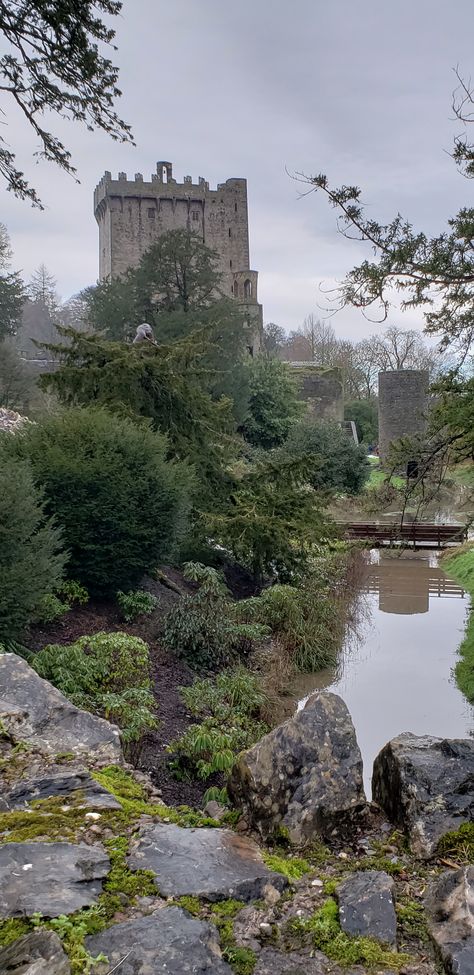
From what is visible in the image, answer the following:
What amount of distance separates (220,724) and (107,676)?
48.2 inches

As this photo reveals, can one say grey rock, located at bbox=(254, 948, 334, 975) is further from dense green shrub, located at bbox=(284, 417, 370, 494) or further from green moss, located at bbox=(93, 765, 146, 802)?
dense green shrub, located at bbox=(284, 417, 370, 494)

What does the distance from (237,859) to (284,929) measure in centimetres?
50

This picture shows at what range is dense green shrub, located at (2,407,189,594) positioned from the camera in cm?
970

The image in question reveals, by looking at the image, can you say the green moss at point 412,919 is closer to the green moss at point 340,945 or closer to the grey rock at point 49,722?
the green moss at point 340,945

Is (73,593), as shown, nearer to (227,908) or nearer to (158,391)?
(158,391)

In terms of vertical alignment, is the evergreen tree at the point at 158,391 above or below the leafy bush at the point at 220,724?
above

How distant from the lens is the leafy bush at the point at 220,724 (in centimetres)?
648

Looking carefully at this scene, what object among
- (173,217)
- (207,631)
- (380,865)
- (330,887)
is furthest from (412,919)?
(173,217)

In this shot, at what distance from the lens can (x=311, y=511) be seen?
1357 cm

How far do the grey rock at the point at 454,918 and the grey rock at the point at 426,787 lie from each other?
26.4 inches

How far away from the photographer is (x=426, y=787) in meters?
4.41

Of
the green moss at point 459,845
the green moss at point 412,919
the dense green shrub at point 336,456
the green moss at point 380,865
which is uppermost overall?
the dense green shrub at point 336,456

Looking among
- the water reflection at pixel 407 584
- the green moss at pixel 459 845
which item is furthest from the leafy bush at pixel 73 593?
the water reflection at pixel 407 584

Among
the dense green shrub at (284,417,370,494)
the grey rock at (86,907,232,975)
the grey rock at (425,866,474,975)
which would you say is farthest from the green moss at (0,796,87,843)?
the dense green shrub at (284,417,370,494)
